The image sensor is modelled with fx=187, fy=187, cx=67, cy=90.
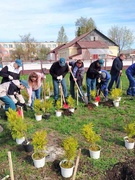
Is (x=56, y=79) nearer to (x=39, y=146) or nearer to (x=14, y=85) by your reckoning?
(x=14, y=85)

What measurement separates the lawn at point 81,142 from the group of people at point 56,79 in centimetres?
71

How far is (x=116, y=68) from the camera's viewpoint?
24.7ft

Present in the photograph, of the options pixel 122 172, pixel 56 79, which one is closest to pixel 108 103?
pixel 56 79

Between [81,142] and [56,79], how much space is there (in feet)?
9.20

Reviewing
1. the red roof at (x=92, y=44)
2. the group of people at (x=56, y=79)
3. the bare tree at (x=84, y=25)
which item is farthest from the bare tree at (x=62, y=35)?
the group of people at (x=56, y=79)

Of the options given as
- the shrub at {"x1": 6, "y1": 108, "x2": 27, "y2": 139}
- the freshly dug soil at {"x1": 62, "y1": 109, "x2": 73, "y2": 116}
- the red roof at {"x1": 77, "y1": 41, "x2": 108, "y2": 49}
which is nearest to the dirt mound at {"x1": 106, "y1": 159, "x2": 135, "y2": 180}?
the shrub at {"x1": 6, "y1": 108, "x2": 27, "y2": 139}

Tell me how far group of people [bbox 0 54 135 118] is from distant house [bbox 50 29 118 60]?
26227 mm

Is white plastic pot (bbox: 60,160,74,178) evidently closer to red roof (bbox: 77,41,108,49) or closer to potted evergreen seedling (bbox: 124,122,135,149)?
potted evergreen seedling (bbox: 124,122,135,149)

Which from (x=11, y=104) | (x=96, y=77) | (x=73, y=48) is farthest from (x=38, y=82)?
(x=73, y=48)

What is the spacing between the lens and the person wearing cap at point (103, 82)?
668 centimetres

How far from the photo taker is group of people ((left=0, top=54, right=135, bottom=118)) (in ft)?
16.0

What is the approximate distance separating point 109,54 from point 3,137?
33336 millimetres

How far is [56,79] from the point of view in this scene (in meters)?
6.30

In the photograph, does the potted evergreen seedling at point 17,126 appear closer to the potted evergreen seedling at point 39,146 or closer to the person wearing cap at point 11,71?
the potted evergreen seedling at point 39,146
